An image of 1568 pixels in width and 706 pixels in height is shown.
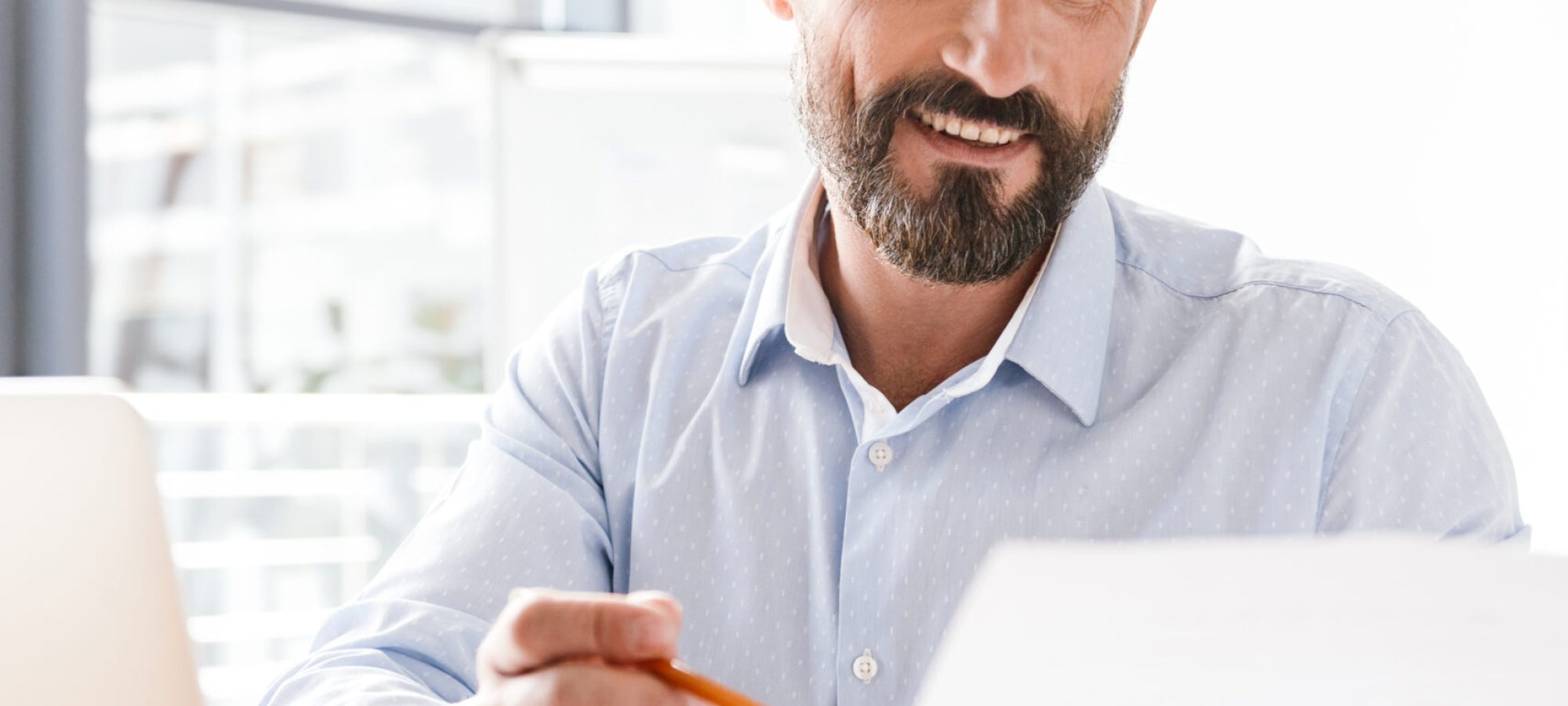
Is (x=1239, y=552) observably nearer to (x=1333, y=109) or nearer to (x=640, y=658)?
(x=640, y=658)

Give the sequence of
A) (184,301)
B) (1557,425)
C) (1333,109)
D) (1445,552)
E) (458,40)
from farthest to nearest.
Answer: (458,40)
(184,301)
(1333,109)
(1557,425)
(1445,552)

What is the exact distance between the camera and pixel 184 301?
330 cm

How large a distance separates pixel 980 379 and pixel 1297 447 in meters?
0.22

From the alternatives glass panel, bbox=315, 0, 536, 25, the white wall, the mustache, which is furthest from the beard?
glass panel, bbox=315, 0, 536, 25

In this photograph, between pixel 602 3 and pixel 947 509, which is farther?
pixel 602 3

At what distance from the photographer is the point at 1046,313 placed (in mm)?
1037

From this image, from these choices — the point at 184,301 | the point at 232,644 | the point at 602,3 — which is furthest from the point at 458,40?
the point at 232,644

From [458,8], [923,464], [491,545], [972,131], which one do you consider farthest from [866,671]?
[458,8]

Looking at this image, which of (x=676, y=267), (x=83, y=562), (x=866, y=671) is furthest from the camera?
(x=676, y=267)

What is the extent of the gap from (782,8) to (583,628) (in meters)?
0.83

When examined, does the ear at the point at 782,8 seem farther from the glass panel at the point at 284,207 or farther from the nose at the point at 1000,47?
the glass panel at the point at 284,207

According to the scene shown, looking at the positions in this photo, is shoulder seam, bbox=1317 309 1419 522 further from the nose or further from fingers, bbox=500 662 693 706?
fingers, bbox=500 662 693 706

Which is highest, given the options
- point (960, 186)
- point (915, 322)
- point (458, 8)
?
point (458, 8)

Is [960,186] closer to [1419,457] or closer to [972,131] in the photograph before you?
[972,131]
